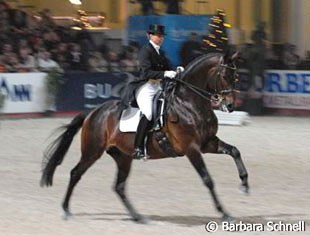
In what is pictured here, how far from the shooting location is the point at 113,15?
3469 centimetres

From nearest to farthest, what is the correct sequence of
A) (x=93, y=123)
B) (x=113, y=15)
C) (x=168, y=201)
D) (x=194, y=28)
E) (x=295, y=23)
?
(x=93, y=123) → (x=168, y=201) → (x=194, y=28) → (x=295, y=23) → (x=113, y=15)

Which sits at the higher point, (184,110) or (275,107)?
(184,110)

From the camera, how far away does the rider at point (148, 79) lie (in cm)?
1022

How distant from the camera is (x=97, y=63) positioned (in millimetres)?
26812

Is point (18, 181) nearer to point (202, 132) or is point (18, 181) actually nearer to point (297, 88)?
point (202, 132)

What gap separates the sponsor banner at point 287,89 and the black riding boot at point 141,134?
15479 millimetres

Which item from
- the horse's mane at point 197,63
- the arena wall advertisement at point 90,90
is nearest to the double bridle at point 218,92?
the horse's mane at point 197,63

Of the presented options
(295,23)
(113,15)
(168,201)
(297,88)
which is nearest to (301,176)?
(168,201)

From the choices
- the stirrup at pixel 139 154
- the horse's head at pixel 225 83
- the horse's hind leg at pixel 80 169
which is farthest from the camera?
the horse's hind leg at pixel 80 169

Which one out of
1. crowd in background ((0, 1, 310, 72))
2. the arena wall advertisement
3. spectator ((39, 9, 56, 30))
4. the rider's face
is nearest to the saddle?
the rider's face

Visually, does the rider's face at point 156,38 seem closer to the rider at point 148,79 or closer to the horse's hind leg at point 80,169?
the rider at point 148,79

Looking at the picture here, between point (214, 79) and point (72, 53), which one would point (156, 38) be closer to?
point (214, 79)

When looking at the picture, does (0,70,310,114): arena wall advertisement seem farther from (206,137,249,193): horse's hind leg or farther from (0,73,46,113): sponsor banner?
(206,137,249,193): horse's hind leg

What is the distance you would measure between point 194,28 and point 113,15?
22.3 feet
